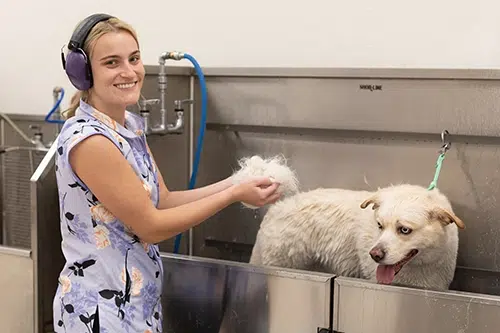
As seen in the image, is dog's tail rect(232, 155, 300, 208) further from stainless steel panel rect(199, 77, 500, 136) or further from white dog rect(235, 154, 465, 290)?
stainless steel panel rect(199, 77, 500, 136)

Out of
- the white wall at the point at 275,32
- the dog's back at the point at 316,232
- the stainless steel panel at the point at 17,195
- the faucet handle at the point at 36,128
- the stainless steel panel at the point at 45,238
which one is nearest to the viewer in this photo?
the stainless steel panel at the point at 45,238

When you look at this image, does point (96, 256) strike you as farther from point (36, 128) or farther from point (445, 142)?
point (36, 128)

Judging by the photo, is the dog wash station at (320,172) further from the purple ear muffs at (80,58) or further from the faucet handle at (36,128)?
the faucet handle at (36,128)

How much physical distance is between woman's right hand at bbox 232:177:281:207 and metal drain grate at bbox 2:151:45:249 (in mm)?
1364

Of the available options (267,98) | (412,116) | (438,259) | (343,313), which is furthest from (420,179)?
(343,313)

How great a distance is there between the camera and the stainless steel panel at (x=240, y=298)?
150 cm

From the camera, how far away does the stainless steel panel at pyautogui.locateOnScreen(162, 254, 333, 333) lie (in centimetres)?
150

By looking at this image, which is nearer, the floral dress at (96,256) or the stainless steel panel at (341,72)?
the floral dress at (96,256)

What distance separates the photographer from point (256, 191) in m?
1.48

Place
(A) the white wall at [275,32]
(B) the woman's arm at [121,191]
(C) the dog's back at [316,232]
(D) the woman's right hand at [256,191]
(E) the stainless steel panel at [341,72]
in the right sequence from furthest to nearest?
(A) the white wall at [275,32]
(E) the stainless steel panel at [341,72]
(C) the dog's back at [316,232]
(D) the woman's right hand at [256,191]
(B) the woman's arm at [121,191]

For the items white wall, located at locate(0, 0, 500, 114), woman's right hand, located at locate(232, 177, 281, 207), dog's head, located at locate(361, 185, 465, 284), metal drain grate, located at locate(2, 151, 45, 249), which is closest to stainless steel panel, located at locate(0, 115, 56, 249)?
metal drain grate, located at locate(2, 151, 45, 249)

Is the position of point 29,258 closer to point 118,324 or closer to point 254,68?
point 118,324

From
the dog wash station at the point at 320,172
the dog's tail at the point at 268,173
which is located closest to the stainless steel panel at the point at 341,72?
the dog wash station at the point at 320,172

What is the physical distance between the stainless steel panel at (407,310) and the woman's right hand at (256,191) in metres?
0.25
